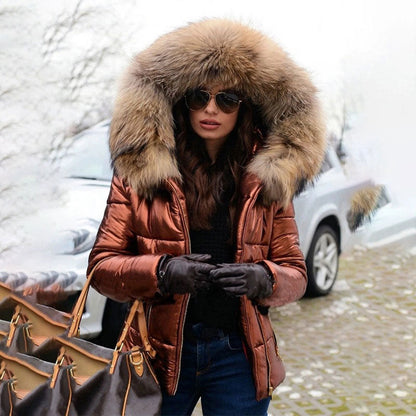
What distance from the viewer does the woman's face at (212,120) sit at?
2498 millimetres

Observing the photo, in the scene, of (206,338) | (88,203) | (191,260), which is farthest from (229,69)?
(88,203)

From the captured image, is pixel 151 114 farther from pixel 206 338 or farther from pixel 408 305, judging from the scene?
pixel 408 305

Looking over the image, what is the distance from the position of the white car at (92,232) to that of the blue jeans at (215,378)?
1.21 m

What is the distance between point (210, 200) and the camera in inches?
98.3

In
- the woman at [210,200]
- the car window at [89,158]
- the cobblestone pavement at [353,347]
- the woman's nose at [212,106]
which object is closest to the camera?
the woman at [210,200]

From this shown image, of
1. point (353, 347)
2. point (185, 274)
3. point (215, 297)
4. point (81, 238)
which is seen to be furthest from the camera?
point (353, 347)

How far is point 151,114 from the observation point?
8.16ft

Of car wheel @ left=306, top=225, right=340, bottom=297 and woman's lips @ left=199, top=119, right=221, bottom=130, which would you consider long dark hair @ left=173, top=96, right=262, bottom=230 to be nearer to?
woman's lips @ left=199, top=119, right=221, bottom=130

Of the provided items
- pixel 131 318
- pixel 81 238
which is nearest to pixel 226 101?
pixel 131 318

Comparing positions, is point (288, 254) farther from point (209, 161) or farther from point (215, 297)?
point (209, 161)

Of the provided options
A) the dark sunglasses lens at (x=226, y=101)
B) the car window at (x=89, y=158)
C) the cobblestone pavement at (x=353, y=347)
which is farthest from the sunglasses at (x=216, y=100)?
the car window at (x=89, y=158)

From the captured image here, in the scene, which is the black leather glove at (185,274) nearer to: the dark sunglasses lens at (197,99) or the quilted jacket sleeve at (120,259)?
the quilted jacket sleeve at (120,259)

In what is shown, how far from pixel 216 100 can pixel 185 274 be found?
62 cm

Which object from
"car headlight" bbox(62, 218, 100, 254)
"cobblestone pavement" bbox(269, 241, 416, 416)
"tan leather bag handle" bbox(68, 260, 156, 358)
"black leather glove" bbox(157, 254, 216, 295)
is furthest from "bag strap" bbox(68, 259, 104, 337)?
"car headlight" bbox(62, 218, 100, 254)
